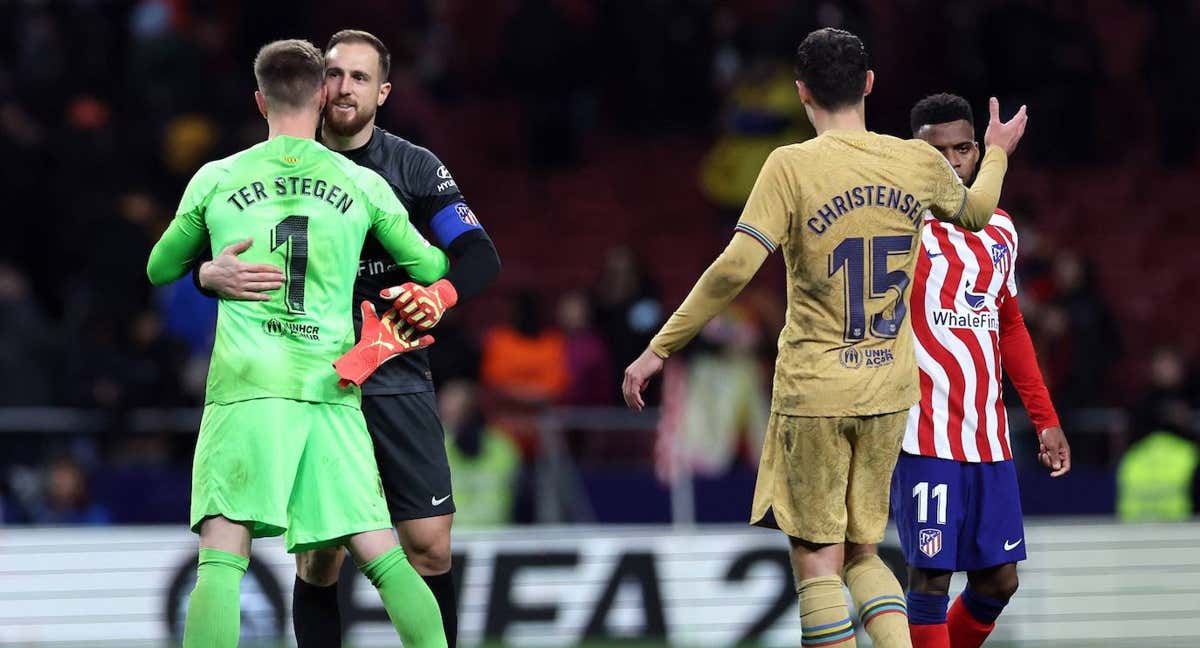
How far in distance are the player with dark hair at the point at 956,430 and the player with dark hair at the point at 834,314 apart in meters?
0.66

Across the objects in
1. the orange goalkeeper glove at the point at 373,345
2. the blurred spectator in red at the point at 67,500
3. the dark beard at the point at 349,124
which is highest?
the dark beard at the point at 349,124

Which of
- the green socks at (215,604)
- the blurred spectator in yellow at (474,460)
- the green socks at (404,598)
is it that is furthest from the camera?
the blurred spectator in yellow at (474,460)

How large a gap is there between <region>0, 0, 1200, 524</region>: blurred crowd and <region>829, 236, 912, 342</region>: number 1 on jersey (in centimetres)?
683

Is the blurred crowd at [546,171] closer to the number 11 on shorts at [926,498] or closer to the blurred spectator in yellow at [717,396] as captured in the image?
the blurred spectator in yellow at [717,396]

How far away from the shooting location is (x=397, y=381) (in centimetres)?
672

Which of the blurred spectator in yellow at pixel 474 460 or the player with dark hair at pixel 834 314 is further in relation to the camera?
the blurred spectator in yellow at pixel 474 460

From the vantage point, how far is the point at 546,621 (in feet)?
35.9

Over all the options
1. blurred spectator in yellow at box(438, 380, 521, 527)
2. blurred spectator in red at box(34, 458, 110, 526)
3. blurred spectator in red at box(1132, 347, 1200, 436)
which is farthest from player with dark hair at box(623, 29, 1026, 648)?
blurred spectator in red at box(1132, 347, 1200, 436)

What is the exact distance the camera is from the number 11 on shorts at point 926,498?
6.90 meters

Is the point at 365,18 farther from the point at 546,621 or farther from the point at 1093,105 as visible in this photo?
the point at 546,621

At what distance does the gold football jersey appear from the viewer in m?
6.13

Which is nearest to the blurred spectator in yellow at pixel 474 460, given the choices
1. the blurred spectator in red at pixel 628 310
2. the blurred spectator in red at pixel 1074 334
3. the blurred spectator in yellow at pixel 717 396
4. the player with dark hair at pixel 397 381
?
the blurred spectator in red at pixel 628 310

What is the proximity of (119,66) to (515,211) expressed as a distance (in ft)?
12.9

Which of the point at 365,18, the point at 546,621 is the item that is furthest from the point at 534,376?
the point at 365,18
